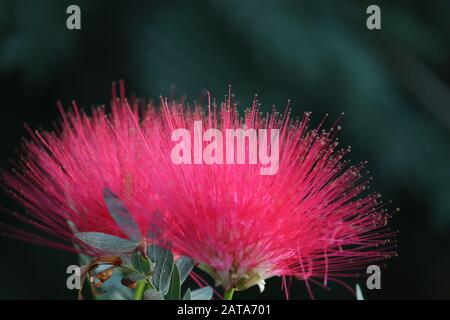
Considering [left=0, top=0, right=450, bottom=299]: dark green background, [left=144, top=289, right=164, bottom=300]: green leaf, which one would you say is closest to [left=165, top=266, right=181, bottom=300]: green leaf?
[left=144, top=289, right=164, bottom=300]: green leaf

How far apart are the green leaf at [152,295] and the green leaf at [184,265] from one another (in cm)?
3

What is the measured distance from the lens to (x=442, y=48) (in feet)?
7.97

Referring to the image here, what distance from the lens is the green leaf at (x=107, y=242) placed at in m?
0.77

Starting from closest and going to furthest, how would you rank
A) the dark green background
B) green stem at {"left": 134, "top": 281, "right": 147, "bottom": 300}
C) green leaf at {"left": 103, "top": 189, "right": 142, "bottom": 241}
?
green leaf at {"left": 103, "top": 189, "right": 142, "bottom": 241}, green stem at {"left": 134, "top": 281, "right": 147, "bottom": 300}, the dark green background

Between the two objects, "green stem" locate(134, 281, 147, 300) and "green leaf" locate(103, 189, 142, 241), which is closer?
"green leaf" locate(103, 189, 142, 241)

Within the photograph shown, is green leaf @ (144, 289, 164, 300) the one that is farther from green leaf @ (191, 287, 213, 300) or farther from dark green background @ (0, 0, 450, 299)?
dark green background @ (0, 0, 450, 299)

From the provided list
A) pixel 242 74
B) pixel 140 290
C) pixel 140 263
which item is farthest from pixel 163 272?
pixel 242 74

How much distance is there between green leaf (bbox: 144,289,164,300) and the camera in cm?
82

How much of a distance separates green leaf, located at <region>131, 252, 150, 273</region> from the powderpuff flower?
3cm

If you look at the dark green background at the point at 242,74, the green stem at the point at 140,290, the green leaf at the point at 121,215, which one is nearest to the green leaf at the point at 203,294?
the green stem at the point at 140,290

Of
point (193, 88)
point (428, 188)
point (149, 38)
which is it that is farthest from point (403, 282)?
point (149, 38)

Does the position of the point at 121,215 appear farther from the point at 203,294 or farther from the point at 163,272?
the point at 203,294
